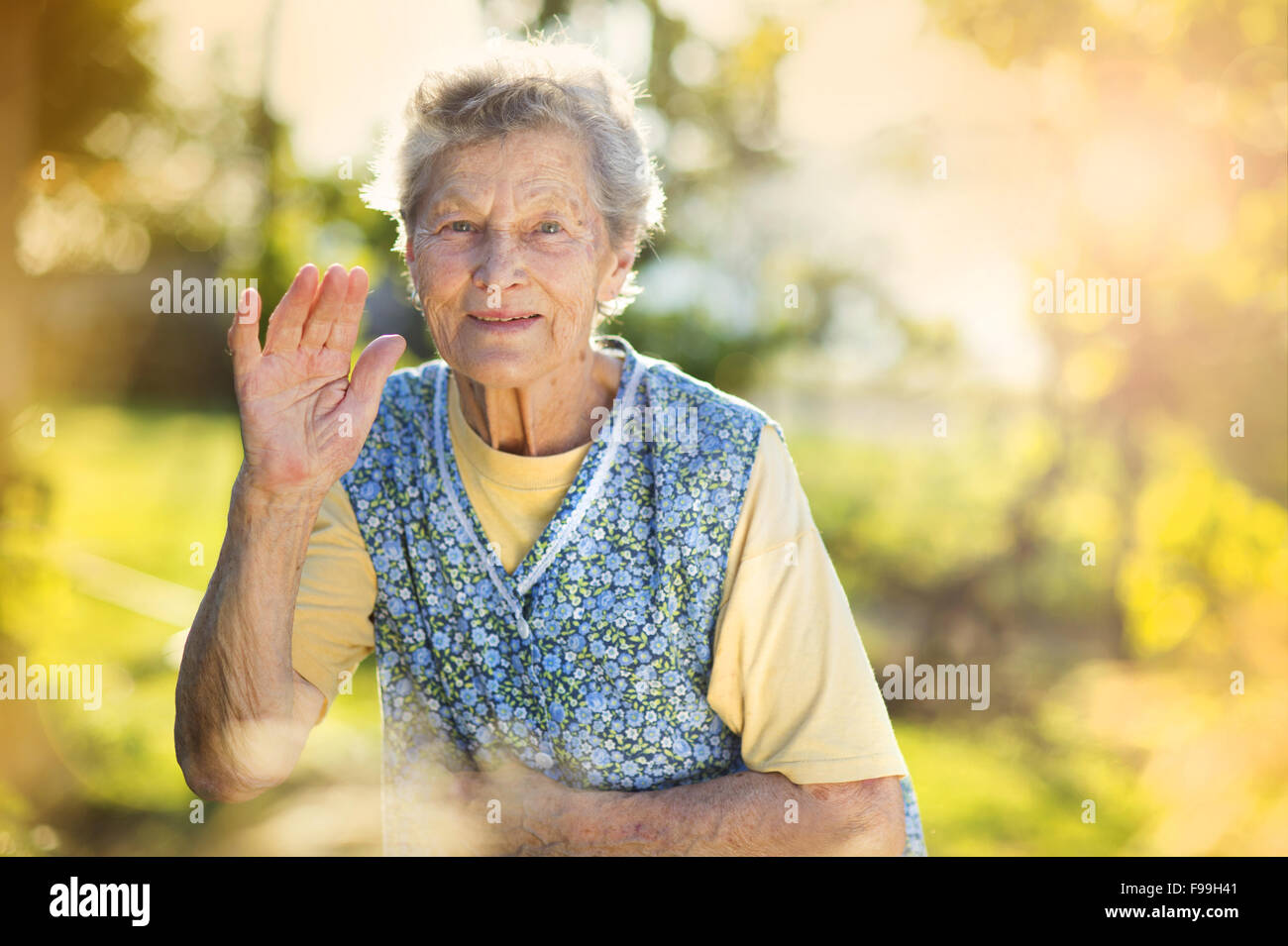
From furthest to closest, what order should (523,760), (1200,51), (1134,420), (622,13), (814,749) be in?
(1134,420) < (622,13) < (1200,51) < (523,760) < (814,749)

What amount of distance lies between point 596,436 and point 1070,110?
2.70m

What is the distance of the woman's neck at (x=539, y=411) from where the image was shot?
5.82 ft

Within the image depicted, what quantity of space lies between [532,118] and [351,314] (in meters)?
0.47

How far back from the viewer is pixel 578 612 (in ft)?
5.55

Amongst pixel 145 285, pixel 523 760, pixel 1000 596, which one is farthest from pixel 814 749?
pixel 145 285

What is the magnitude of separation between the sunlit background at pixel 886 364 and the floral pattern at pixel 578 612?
4.84 ft

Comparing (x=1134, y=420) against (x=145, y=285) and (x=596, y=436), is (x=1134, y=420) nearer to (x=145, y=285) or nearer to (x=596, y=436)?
(x=596, y=436)

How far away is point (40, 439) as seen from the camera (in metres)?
3.10

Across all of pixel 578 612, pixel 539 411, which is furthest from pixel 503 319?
pixel 578 612
